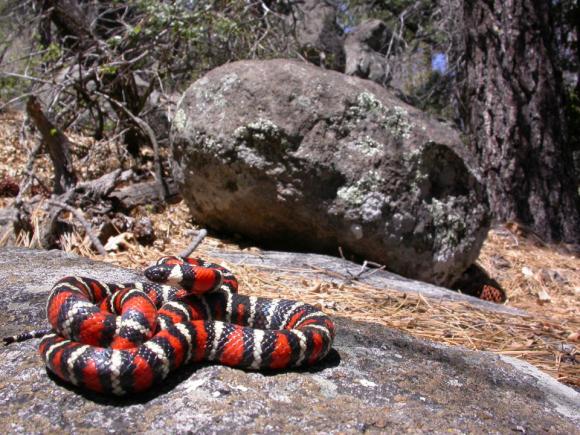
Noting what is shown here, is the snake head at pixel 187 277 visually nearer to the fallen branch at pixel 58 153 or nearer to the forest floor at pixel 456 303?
the forest floor at pixel 456 303

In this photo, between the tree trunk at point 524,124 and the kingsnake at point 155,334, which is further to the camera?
the tree trunk at point 524,124

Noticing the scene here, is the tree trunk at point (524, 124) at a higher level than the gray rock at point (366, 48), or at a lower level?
lower

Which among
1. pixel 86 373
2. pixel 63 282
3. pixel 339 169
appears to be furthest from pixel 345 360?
pixel 339 169

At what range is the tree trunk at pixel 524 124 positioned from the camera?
23.9ft

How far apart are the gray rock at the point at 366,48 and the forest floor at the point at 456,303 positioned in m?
6.22

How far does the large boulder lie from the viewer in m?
5.04

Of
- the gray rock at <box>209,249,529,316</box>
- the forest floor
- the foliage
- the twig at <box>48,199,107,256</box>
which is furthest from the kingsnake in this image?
the foliage

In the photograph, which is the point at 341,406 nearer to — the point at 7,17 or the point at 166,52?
the point at 166,52

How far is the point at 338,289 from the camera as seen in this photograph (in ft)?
14.4

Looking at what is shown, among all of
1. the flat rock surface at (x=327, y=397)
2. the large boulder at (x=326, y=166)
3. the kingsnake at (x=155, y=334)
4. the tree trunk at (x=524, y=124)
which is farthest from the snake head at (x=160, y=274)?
the tree trunk at (x=524, y=124)

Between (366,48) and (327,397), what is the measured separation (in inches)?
467

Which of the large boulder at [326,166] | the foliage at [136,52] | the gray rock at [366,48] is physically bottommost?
the large boulder at [326,166]

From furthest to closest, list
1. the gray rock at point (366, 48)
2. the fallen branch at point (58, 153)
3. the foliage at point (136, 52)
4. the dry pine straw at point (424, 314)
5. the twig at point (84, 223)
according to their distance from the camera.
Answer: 1. the gray rock at point (366, 48)
2. the foliage at point (136, 52)
3. the fallen branch at point (58, 153)
4. the twig at point (84, 223)
5. the dry pine straw at point (424, 314)

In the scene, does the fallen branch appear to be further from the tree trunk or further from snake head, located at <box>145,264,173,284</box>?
the tree trunk
